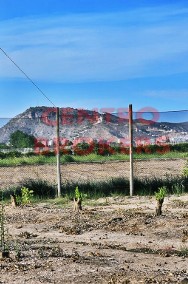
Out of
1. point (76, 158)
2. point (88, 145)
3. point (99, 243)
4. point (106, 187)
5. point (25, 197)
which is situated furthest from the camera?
point (76, 158)

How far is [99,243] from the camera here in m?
9.78

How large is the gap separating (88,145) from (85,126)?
18.3ft

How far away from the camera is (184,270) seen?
762 centimetres

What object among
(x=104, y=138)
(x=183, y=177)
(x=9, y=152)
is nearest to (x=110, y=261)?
(x=183, y=177)

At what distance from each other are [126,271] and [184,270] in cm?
68

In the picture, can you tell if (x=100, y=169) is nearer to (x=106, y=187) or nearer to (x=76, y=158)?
(x=76, y=158)

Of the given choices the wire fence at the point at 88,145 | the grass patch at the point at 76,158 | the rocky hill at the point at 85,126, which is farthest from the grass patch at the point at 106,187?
the grass patch at the point at 76,158

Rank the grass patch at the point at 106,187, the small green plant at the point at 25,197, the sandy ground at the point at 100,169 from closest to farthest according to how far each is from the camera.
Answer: the small green plant at the point at 25,197 → the grass patch at the point at 106,187 → the sandy ground at the point at 100,169

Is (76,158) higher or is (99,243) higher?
(76,158)

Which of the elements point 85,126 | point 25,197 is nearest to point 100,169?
point 85,126

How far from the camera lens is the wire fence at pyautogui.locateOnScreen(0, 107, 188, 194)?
65.0ft

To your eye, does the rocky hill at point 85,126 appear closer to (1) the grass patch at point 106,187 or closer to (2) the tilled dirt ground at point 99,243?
(1) the grass patch at point 106,187

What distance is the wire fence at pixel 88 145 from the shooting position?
65.0 feet

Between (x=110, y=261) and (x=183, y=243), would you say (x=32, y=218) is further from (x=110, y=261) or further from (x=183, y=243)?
(x=110, y=261)
